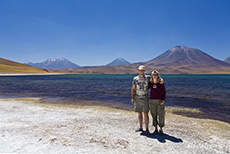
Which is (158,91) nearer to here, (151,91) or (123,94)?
(151,91)

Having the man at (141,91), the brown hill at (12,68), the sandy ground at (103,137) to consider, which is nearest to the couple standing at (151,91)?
the man at (141,91)

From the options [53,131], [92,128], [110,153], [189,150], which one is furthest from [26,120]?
[189,150]

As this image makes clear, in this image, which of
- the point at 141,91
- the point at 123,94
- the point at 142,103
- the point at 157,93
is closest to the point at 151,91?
the point at 157,93

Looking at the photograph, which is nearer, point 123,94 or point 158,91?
point 158,91

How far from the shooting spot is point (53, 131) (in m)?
7.70

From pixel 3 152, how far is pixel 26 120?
4.24 metres

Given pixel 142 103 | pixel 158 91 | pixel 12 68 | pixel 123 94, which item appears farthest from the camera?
pixel 12 68

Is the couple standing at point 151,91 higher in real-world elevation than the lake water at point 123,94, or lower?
higher

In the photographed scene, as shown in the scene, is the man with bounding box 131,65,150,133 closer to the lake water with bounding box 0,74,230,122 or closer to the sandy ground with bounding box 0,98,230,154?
the sandy ground with bounding box 0,98,230,154

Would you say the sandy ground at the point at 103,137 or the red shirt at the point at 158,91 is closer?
the sandy ground at the point at 103,137

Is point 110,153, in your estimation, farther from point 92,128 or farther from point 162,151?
point 92,128

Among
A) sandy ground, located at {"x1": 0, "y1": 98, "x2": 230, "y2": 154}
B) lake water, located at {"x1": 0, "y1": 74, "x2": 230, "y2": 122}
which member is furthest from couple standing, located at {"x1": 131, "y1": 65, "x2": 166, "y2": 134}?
lake water, located at {"x1": 0, "y1": 74, "x2": 230, "y2": 122}

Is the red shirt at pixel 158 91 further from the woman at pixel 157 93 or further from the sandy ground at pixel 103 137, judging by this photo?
the sandy ground at pixel 103 137

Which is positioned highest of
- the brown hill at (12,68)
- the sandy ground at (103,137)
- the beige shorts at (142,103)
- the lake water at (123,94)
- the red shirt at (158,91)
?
the brown hill at (12,68)
